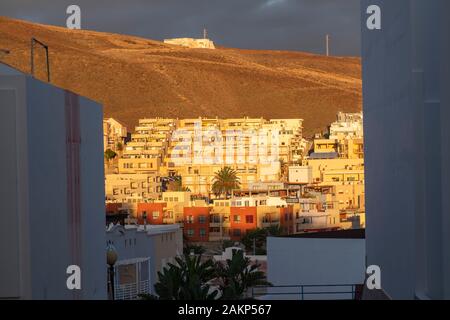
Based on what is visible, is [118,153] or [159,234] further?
[118,153]

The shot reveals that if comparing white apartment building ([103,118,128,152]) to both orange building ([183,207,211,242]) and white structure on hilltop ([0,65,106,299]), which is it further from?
white structure on hilltop ([0,65,106,299])

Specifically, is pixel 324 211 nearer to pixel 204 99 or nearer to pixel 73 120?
pixel 73 120

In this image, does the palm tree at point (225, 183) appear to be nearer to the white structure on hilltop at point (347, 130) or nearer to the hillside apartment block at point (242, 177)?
the hillside apartment block at point (242, 177)

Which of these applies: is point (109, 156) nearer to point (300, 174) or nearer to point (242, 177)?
point (242, 177)

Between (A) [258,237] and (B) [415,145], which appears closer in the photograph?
(B) [415,145]

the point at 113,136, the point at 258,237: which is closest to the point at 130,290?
the point at 258,237
